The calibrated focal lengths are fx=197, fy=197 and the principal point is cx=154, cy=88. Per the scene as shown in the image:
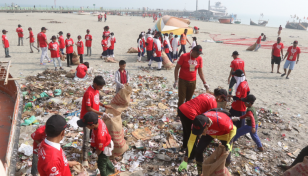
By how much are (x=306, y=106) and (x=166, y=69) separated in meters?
5.86

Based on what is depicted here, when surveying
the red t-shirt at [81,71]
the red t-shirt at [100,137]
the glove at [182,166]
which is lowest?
the glove at [182,166]

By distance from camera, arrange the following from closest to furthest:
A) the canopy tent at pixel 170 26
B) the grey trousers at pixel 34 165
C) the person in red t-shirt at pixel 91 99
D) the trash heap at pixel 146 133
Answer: the grey trousers at pixel 34 165
the person in red t-shirt at pixel 91 99
the trash heap at pixel 146 133
the canopy tent at pixel 170 26

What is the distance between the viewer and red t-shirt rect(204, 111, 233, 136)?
9.21ft

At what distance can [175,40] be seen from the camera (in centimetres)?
1117

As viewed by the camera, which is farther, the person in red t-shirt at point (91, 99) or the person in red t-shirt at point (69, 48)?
the person in red t-shirt at point (69, 48)

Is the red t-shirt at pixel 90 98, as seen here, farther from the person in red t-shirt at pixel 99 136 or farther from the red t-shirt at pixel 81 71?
the red t-shirt at pixel 81 71

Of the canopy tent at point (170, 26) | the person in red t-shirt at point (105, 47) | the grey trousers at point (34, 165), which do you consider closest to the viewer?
the grey trousers at point (34, 165)

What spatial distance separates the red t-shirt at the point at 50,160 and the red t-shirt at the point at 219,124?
77.4 inches

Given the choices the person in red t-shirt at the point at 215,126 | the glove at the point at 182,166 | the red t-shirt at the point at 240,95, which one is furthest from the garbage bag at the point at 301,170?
the red t-shirt at the point at 240,95

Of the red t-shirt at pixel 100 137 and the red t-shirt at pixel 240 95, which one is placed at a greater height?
the red t-shirt at pixel 240 95

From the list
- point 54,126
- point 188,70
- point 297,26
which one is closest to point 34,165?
point 54,126

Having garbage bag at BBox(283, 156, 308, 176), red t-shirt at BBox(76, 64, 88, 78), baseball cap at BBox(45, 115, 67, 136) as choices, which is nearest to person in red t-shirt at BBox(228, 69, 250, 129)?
garbage bag at BBox(283, 156, 308, 176)


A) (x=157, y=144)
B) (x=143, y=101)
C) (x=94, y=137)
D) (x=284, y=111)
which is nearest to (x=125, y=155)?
(x=157, y=144)

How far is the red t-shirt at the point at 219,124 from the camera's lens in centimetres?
281
